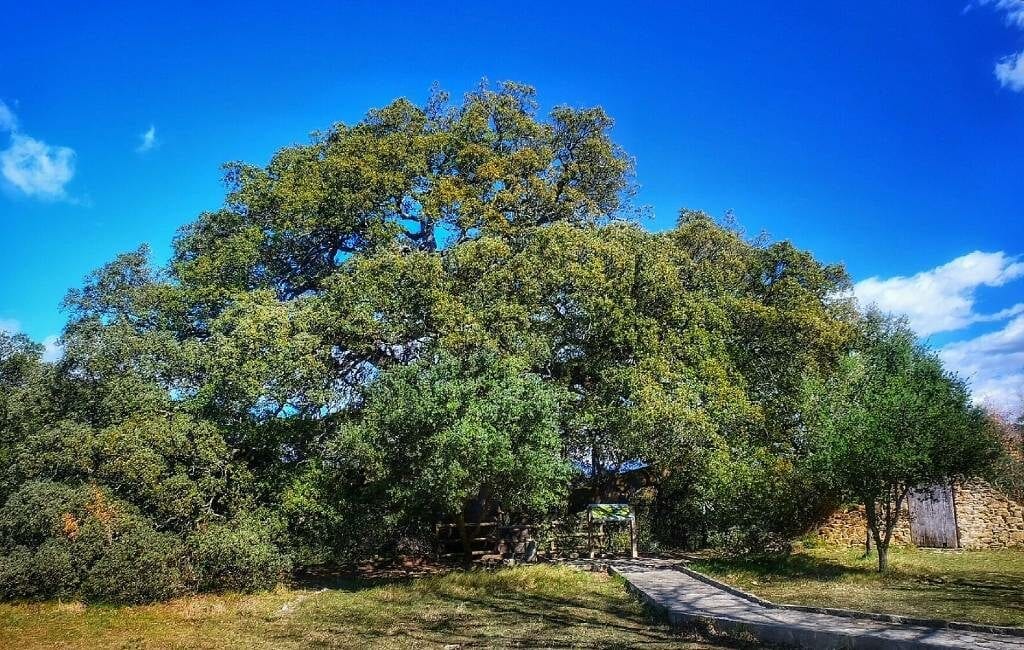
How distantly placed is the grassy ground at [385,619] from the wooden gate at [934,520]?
34.9 feet

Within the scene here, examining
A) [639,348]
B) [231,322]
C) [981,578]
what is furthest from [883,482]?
[231,322]

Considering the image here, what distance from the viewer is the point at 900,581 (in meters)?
13.4

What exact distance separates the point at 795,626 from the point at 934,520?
562 inches

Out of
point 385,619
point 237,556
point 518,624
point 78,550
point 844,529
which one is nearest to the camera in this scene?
point 518,624

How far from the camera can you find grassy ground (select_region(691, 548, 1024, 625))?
33.7 feet

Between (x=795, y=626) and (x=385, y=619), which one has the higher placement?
(x=795, y=626)

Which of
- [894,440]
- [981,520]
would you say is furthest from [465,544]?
[981,520]

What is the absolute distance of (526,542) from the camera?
18750mm

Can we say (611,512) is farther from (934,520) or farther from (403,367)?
(934,520)

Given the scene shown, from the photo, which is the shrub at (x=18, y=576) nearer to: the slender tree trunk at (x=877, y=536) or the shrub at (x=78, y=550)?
the shrub at (x=78, y=550)

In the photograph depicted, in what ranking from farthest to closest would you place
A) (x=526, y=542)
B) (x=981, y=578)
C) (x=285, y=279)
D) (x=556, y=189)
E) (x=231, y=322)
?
(x=556, y=189), (x=285, y=279), (x=526, y=542), (x=231, y=322), (x=981, y=578)

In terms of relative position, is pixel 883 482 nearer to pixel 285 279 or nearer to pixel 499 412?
pixel 499 412

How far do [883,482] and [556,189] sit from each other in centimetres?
1307

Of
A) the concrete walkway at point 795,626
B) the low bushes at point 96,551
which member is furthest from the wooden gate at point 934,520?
the low bushes at point 96,551
